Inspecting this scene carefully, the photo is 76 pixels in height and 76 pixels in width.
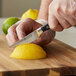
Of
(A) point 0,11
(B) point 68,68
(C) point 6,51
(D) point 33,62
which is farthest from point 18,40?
(A) point 0,11

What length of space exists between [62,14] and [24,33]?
355mm

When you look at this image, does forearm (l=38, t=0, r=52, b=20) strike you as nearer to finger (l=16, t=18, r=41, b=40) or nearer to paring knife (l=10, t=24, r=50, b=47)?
finger (l=16, t=18, r=41, b=40)

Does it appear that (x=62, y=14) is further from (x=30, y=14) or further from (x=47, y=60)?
(x=30, y=14)

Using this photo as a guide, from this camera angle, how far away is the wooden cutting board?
46.3 inches

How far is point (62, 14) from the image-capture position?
1.14 metres

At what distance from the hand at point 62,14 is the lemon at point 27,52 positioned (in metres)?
0.16

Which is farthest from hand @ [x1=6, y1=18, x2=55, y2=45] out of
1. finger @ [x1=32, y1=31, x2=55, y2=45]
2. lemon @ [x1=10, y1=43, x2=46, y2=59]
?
lemon @ [x1=10, y1=43, x2=46, y2=59]

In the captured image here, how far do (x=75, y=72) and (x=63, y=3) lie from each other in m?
0.28

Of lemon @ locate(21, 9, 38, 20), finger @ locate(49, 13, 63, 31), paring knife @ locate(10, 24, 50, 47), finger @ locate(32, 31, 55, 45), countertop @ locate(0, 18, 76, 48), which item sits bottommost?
countertop @ locate(0, 18, 76, 48)

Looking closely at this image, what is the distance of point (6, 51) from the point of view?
55.1 inches

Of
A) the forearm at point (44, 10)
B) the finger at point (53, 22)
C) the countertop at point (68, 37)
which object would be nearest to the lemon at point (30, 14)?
the forearm at point (44, 10)

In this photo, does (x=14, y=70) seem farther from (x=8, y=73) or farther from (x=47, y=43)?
(x=47, y=43)

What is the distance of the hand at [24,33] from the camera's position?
146 cm

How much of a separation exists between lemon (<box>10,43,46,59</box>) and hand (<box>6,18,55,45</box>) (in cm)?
12
